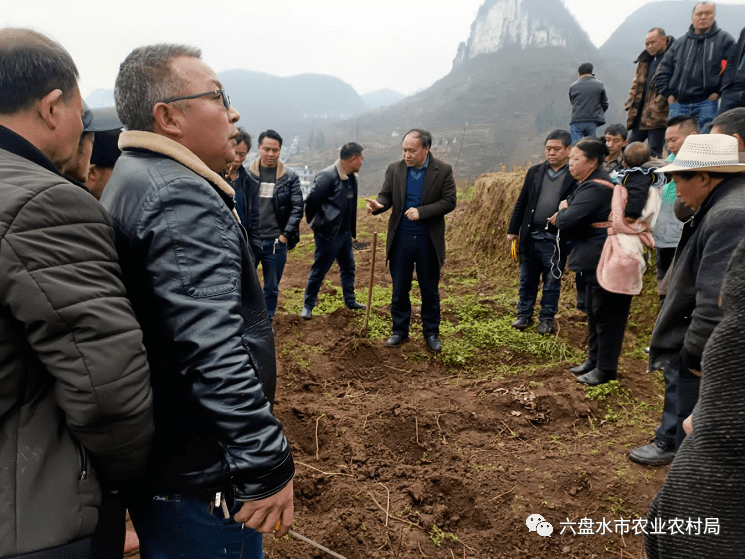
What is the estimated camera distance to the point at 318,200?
5824 mm

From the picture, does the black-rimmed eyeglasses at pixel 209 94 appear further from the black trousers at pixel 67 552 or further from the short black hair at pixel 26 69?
the black trousers at pixel 67 552

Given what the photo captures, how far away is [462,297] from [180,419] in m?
5.99

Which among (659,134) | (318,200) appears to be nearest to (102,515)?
(318,200)

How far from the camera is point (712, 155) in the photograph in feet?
7.78

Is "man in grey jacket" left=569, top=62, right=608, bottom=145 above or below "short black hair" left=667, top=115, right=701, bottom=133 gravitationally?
above

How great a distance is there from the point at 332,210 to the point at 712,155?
416 cm

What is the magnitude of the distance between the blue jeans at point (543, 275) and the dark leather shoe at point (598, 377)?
127cm

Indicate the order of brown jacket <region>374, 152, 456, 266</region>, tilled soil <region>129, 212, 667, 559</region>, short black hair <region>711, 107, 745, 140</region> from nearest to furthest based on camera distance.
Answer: tilled soil <region>129, 212, 667, 559</region> → short black hair <region>711, 107, 745, 140</region> → brown jacket <region>374, 152, 456, 266</region>

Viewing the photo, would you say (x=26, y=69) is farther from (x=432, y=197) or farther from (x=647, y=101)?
(x=647, y=101)

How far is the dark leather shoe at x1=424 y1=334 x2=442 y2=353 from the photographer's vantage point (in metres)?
5.11

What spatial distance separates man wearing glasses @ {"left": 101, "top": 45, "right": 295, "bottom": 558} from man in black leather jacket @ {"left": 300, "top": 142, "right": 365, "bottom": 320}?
4253 mm

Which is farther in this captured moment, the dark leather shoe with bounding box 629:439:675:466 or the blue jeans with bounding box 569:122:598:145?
the blue jeans with bounding box 569:122:598:145

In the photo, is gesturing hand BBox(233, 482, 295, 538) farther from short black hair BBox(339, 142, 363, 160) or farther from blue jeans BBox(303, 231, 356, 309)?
short black hair BBox(339, 142, 363, 160)

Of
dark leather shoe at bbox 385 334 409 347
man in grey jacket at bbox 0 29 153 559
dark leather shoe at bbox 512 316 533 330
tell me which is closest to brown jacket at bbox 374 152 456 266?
dark leather shoe at bbox 385 334 409 347
